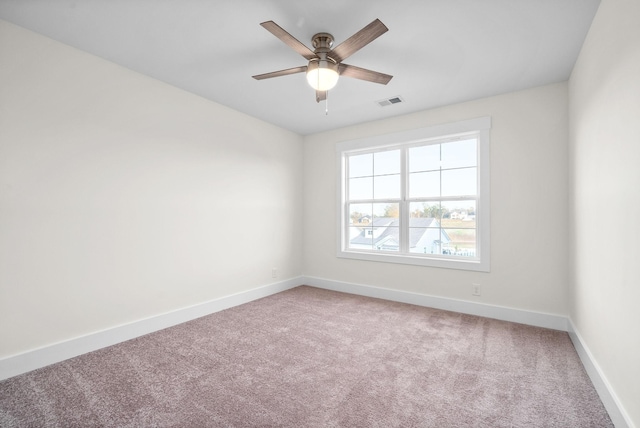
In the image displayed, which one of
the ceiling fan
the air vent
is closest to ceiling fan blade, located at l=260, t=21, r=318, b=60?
the ceiling fan

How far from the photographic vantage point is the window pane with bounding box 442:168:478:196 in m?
3.60

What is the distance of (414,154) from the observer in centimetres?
404

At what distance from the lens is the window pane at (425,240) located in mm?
3820

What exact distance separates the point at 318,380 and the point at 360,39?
95.1 inches

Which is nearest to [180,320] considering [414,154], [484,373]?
[484,373]

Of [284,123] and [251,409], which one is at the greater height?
[284,123]

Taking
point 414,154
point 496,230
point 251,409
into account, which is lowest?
point 251,409

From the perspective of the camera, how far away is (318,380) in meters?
2.07

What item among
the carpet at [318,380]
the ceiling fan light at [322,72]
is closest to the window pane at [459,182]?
the carpet at [318,380]

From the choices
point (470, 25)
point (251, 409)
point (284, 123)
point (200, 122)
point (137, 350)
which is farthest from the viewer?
point (284, 123)

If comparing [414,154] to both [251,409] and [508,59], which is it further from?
[251,409]

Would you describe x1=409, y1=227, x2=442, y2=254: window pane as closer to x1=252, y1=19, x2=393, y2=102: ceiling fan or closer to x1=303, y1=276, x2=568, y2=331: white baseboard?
x1=303, y1=276, x2=568, y2=331: white baseboard

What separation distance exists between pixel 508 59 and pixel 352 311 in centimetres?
312

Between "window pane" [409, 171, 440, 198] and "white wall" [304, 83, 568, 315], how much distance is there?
660 mm
